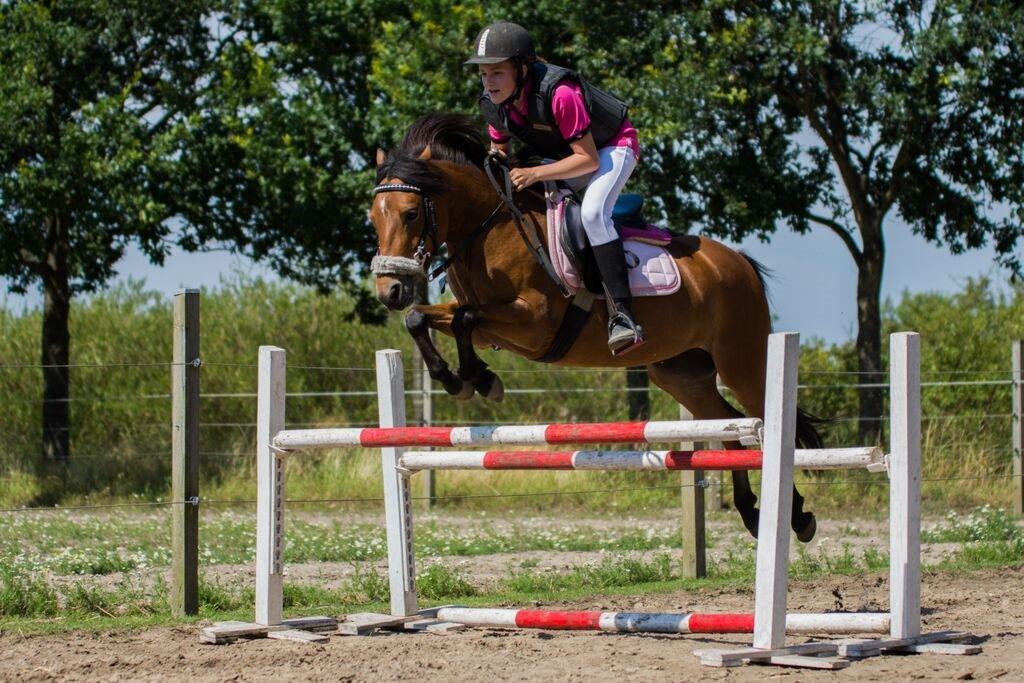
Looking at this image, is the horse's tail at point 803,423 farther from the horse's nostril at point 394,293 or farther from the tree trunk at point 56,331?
the tree trunk at point 56,331

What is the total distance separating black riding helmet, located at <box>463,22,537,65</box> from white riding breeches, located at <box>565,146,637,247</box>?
63 cm

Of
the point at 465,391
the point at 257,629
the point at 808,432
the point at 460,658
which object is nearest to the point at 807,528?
the point at 808,432

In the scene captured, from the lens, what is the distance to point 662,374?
257 inches

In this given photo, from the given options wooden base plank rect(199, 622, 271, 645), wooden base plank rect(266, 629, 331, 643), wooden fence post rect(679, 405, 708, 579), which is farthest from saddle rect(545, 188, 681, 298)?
wooden fence post rect(679, 405, 708, 579)

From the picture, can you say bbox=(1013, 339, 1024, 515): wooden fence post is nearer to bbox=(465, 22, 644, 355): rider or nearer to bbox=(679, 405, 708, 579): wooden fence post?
bbox=(679, 405, 708, 579): wooden fence post

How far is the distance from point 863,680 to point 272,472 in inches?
111

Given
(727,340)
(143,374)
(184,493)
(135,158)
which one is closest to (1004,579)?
(727,340)

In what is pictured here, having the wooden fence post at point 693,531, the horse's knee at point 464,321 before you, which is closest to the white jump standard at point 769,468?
the horse's knee at point 464,321

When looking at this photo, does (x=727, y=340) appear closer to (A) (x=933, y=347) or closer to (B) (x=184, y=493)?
(B) (x=184, y=493)

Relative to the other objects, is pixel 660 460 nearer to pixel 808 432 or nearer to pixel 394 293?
pixel 394 293

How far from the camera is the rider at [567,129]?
525 cm

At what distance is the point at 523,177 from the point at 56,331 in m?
11.5

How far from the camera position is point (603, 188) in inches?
215

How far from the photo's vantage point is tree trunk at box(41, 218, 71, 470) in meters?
14.6
